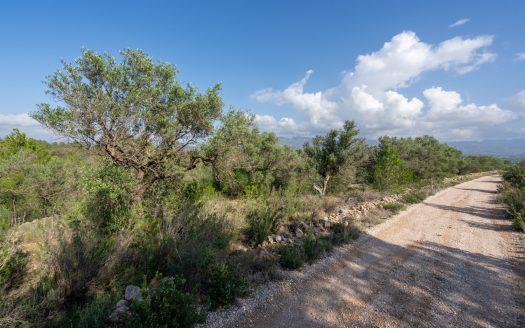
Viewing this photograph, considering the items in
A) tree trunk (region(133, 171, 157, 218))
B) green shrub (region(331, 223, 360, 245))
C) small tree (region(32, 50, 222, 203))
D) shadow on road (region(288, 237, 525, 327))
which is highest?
small tree (region(32, 50, 222, 203))

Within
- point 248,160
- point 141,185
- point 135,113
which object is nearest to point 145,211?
point 141,185

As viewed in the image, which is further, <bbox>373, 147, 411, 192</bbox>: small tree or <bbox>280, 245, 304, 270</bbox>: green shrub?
<bbox>373, 147, 411, 192</bbox>: small tree

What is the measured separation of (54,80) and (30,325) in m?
8.12

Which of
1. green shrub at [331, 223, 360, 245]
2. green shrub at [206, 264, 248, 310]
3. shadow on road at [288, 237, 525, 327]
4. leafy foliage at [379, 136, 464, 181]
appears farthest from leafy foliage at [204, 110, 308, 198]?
leafy foliage at [379, 136, 464, 181]

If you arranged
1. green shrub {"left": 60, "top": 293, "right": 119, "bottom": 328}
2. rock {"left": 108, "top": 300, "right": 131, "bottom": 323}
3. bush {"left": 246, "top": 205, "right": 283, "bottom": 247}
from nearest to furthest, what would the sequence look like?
green shrub {"left": 60, "top": 293, "right": 119, "bottom": 328} → rock {"left": 108, "top": 300, "right": 131, "bottom": 323} → bush {"left": 246, "top": 205, "right": 283, "bottom": 247}

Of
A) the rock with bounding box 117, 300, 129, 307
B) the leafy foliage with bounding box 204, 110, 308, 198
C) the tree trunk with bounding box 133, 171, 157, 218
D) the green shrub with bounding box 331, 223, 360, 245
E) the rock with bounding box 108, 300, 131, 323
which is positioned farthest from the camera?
the leafy foliage with bounding box 204, 110, 308, 198

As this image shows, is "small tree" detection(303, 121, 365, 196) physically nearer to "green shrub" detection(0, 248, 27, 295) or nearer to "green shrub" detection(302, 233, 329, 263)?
"green shrub" detection(302, 233, 329, 263)

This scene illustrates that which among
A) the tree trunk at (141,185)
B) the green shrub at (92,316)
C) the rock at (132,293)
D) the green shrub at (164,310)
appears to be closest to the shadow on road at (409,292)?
the green shrub at (164,310)

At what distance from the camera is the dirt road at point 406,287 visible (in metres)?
4.15

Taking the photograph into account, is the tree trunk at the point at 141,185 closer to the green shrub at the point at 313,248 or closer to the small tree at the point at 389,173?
the green shrub at the point at 313,248

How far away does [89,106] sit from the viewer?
8.31m

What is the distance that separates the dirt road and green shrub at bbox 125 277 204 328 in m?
0.67

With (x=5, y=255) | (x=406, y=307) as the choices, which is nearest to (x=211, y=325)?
(x=406, y=307)

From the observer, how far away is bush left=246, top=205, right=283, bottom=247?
750 centimetres
